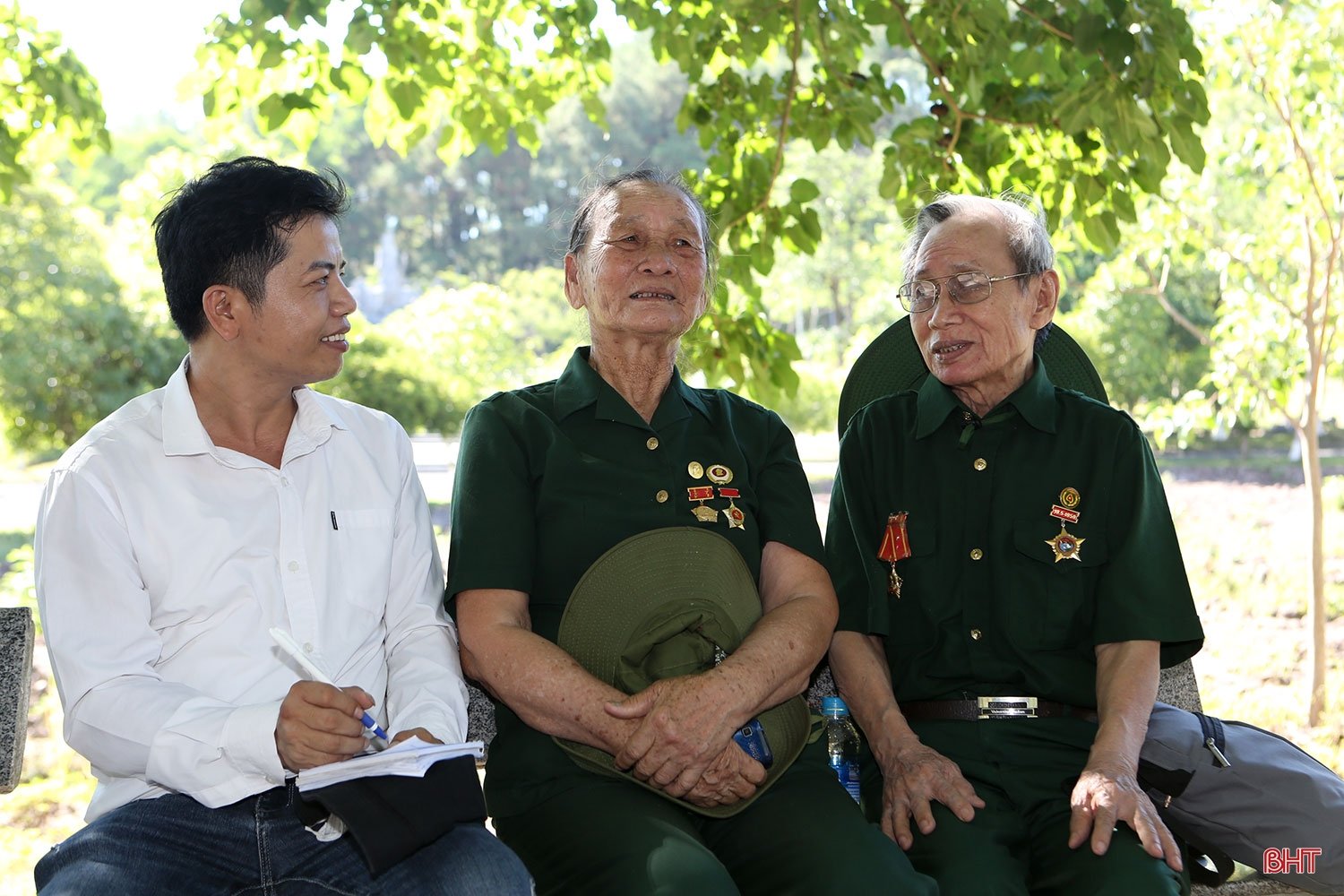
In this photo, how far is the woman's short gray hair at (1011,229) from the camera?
8.44ft

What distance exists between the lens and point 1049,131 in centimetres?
402

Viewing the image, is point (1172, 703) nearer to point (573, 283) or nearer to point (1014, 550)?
point (1014, 550)

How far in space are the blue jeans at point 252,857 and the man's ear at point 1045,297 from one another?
153 cm

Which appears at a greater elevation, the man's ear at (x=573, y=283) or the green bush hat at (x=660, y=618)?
the man's ear at (x=573, y=283)

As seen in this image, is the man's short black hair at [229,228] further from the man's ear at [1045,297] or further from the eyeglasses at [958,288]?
the man's ear at [1045,297]

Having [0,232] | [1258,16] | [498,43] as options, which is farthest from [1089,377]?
[0,232]

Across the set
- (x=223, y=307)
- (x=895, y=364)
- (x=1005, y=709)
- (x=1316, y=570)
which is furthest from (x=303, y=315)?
(x=1316, y=570)

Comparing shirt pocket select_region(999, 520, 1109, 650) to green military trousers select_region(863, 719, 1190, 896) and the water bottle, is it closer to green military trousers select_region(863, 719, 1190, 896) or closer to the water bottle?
green military trousers select_region(863, 719, 1190, 896)

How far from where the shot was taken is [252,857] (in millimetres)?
1943

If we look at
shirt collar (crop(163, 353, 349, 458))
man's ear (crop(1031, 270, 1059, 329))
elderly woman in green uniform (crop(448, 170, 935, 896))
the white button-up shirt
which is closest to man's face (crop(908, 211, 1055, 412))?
man's ear (crop(1031, 270, 1059, 329))

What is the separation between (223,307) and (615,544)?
2.70ft

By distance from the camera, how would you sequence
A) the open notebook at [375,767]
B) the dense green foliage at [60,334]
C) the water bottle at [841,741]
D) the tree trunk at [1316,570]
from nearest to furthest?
the open notebook at [375,767] → the water bottle at [841,741] → the tree trunk at [1316,570] → the dense green foliage at [60,334]

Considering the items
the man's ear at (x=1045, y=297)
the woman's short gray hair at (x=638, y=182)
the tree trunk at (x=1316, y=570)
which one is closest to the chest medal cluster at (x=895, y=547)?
the man's ear at (x=1045, y=297)

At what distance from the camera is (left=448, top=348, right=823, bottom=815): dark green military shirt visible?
7.47 ft
